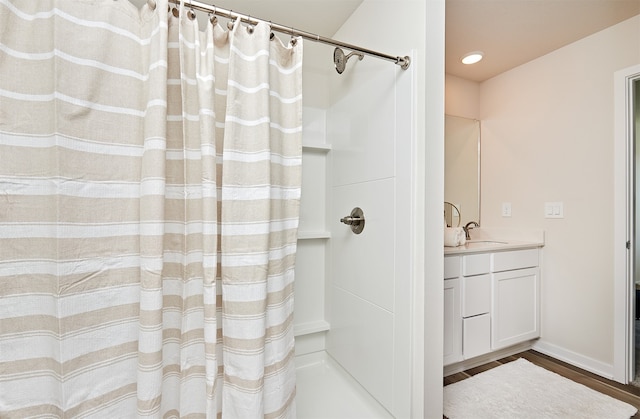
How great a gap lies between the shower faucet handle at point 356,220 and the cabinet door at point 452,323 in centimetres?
74

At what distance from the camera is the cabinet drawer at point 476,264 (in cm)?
191

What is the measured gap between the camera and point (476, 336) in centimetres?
195

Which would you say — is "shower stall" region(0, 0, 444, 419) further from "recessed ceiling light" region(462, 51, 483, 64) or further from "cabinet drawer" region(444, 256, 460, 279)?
"recessed ceiling light" region(462, 51, 483, 64)

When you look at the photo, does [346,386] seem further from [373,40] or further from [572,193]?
[572,193]

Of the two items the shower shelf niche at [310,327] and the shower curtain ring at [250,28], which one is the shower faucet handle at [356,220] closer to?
the shower shelf niche at [310,327]

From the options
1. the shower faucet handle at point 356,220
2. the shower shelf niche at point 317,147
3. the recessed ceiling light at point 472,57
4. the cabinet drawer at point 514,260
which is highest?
the recessed ceiling light at point 472,57

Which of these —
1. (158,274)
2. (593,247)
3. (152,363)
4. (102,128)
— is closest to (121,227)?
(158,274)

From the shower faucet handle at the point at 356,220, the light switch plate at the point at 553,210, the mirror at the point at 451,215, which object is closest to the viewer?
the shower faucet handle at the point at 356,220

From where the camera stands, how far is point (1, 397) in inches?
30.1

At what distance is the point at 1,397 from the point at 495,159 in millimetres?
3255

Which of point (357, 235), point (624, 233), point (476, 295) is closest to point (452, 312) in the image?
point (476, 295)

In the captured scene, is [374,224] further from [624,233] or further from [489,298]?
[624,233]

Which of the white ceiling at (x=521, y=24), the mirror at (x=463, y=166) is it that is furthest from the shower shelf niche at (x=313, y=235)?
the white ceiling at (x=521, y=24)

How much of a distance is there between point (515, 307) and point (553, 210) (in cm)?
83
